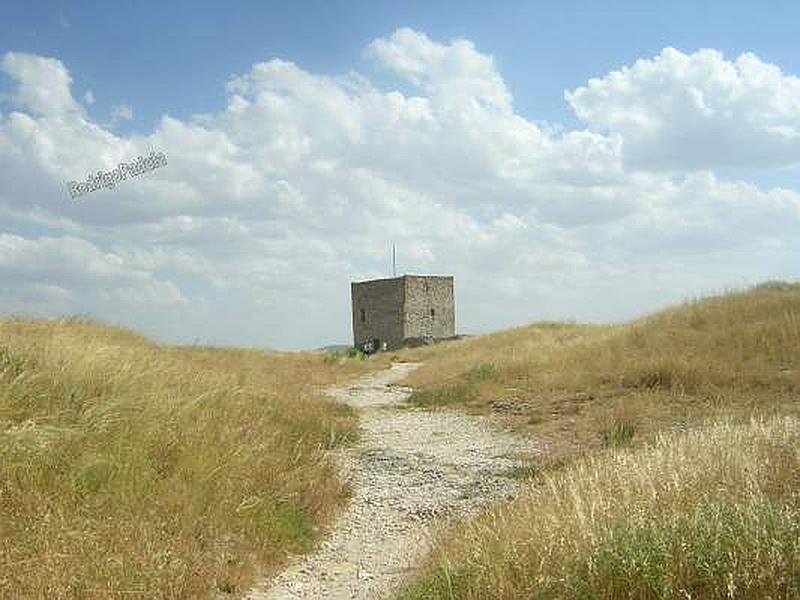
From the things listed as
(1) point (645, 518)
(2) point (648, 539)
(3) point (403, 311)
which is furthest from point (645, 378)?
(3) point (403, 311)

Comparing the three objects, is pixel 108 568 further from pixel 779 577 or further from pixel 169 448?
pixel 779 577

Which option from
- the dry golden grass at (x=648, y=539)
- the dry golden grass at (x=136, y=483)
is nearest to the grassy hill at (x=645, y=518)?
the dry golden grass at (x=648, y=539)

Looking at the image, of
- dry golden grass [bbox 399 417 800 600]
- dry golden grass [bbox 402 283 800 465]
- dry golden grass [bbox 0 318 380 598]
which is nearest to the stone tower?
dry golden grass [bbox 402 283 800 465]

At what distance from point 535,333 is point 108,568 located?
32.6 meters

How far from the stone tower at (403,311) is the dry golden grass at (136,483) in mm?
36701

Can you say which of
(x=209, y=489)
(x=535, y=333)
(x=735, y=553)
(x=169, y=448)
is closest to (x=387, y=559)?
(x=209, y=489)

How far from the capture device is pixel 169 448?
20.3 ft

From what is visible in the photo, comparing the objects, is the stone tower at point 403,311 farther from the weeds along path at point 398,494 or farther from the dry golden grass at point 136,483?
the dry golden grass at point 136,483

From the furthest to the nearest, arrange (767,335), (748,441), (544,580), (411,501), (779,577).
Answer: (767,335) < (411,501) < (748,441) < (544,580) < (779,577)

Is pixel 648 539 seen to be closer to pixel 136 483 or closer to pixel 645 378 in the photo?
pixel 136 483

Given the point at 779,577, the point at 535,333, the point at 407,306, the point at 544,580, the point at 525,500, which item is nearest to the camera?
the point at 779,577

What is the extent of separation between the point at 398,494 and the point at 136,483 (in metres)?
3.10

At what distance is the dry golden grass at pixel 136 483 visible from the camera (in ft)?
13.8

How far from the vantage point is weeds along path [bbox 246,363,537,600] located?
203 inches
